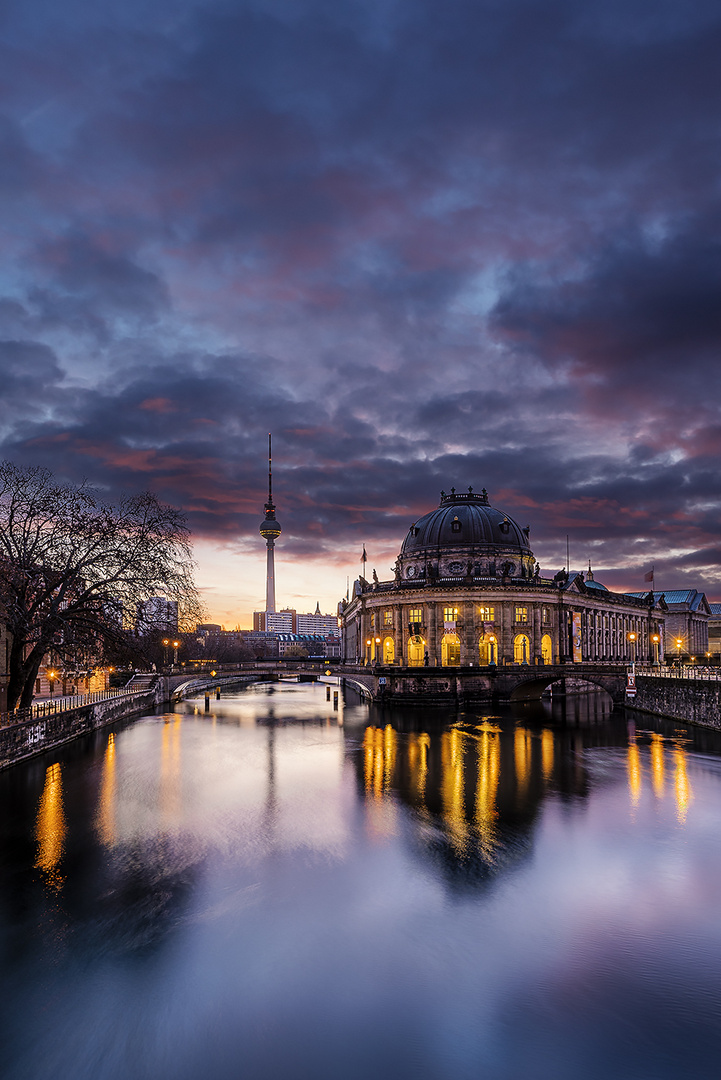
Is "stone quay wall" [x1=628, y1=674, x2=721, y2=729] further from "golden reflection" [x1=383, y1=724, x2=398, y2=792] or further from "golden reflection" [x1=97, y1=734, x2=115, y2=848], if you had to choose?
"golden reflection" [x1=97, y1=734, x2=115, y2=848]

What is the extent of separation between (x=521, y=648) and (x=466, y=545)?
19692 millimetres

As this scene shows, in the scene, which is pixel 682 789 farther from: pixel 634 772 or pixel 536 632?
pixel 536 632

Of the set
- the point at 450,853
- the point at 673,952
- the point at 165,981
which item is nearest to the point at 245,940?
the point at 165,981

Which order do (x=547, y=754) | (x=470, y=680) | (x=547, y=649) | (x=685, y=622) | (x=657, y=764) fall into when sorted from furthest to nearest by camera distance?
(x=685, y=622) → (x=547, y=649) → (x=470, y=680) → (x=547, y=754) → (x=657, y=764)

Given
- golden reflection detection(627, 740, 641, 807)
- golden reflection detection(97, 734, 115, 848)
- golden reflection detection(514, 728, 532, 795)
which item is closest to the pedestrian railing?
golden reflection detection(97, 734, 115, 848)

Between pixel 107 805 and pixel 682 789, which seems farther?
pixel 682 789

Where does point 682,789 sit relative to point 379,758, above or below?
above

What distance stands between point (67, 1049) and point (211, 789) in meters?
23.5

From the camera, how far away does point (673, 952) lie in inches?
682

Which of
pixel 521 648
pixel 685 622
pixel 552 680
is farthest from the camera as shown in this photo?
pixel 685 622

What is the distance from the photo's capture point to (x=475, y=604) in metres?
93.7

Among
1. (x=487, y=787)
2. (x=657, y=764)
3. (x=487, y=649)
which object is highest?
(x=487, y=649)

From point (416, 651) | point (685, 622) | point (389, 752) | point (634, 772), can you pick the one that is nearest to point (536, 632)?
point (416, 651)

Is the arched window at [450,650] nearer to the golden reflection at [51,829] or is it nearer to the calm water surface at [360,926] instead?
the calm water surface at [360,926]
